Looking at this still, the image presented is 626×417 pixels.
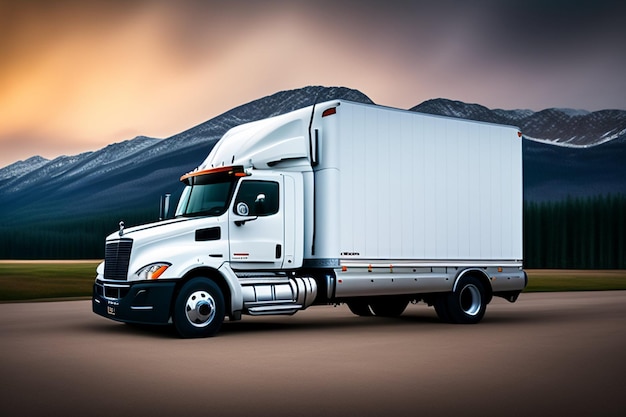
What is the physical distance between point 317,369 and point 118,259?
18.7 feet

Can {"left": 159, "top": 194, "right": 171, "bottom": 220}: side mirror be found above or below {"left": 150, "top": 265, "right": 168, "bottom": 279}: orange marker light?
above

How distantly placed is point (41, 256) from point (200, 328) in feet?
378

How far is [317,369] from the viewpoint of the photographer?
34.4 ft

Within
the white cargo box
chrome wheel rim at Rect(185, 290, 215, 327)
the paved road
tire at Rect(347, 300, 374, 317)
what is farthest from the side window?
tire at Rect(347, 300, 374, 317)

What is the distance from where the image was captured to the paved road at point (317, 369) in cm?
802

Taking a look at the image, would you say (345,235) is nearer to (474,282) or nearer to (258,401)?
(474,282)

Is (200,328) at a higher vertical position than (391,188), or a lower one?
lower

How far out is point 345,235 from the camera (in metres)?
15.8

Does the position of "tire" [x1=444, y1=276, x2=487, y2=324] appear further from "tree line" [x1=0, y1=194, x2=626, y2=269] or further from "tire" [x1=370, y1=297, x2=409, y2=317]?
"tree line" [x1=0, y1=194, x2=626, y2=269]

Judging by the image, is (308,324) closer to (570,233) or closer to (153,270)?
(153,270)

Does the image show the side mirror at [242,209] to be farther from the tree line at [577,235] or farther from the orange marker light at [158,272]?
the tree line at [577,235]

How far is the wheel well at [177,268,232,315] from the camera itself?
47.1 ft

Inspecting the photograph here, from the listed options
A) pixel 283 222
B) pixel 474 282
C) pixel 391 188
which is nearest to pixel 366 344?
pixel 283 222

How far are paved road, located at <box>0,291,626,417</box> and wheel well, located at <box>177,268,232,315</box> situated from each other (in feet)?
2.38
